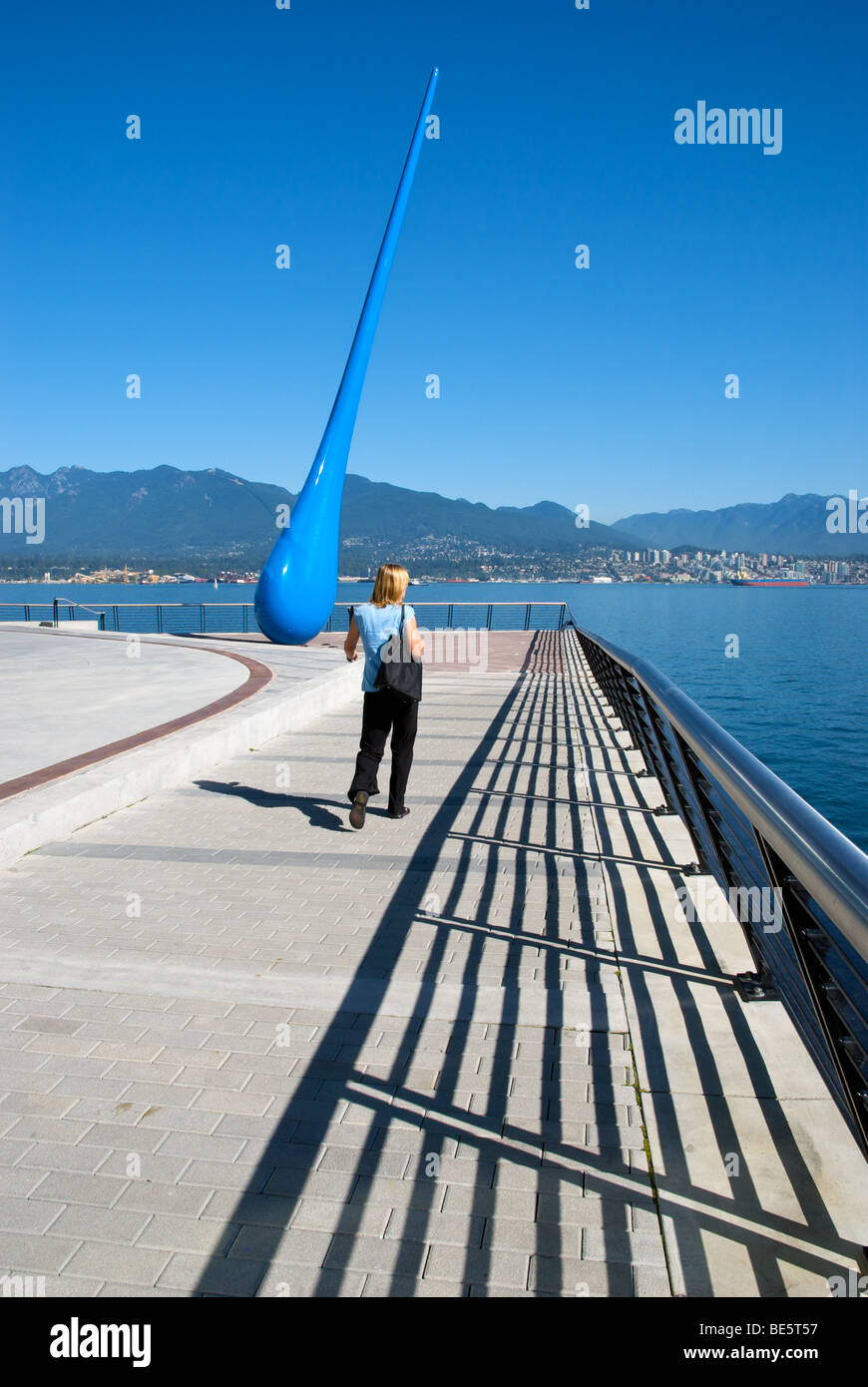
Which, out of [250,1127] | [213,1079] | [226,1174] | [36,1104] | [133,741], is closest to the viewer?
[226,1174]

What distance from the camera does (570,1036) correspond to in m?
3.54

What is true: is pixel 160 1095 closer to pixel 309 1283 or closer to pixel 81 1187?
pixel 81 1187

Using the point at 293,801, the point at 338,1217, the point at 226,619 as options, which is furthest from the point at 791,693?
the point at 338,1217

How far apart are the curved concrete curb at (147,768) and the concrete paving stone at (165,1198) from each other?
3.32 meters

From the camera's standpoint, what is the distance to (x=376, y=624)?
6.25m

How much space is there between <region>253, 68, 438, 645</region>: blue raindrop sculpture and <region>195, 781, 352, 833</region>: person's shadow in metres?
9.50

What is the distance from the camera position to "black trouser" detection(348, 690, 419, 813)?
641 cm

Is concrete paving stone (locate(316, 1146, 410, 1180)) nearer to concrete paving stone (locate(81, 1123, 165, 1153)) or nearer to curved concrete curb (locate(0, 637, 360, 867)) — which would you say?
concrete paving stone (locate(81, 1123, 165, 1153))

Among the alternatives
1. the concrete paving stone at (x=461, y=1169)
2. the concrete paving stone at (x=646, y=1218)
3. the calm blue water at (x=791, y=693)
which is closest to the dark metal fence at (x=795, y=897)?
the concrete paving stone at (x=646, y=1218)

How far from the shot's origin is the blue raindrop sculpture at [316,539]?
55.5 ft

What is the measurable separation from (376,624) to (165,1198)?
4145 millimetres

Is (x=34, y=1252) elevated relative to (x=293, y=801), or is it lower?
lower

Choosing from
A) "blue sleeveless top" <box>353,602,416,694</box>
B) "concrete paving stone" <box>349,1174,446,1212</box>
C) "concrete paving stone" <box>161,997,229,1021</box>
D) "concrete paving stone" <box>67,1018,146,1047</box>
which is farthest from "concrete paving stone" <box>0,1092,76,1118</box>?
"blue sleeveless top" <box>353,602,416,694</box>
